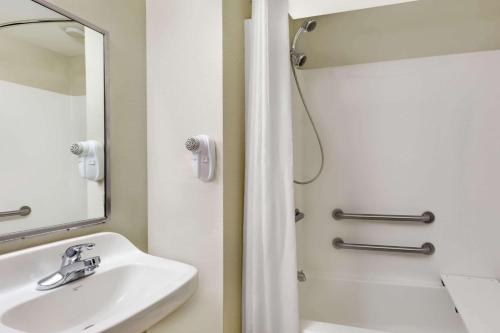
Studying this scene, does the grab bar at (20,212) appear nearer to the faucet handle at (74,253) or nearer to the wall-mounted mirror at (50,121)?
the wall-mounted mirror at (50,121)

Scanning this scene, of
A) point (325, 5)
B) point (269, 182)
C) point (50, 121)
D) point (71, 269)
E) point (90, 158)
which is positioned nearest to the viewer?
point (71, 269)

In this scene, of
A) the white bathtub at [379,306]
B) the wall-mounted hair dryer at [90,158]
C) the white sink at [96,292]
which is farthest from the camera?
the white bathtub at [379,306]

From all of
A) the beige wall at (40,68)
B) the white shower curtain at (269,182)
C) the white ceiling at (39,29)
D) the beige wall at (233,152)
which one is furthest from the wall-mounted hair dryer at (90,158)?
the white shower curtain at (269,182)

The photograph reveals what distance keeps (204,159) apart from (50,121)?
557mm

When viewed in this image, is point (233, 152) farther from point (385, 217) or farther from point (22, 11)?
point (385, 217)

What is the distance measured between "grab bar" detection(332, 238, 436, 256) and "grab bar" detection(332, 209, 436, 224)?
0.16m

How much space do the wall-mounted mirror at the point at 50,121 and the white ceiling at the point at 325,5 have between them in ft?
3.31

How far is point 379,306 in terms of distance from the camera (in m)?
1.83

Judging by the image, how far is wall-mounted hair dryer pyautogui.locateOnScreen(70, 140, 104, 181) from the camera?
1.07m

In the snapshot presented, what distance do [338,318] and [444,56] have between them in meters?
1.81

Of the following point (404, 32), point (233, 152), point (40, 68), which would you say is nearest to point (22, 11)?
point (40, 68)

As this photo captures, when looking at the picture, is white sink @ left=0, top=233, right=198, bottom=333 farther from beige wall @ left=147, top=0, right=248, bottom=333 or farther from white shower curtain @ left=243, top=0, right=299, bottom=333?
white shower curtain @ left=243, top=0, right=299, bottom=333

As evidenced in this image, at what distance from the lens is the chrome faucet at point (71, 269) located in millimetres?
861

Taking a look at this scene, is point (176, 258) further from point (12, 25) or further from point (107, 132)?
point (12, 25)
